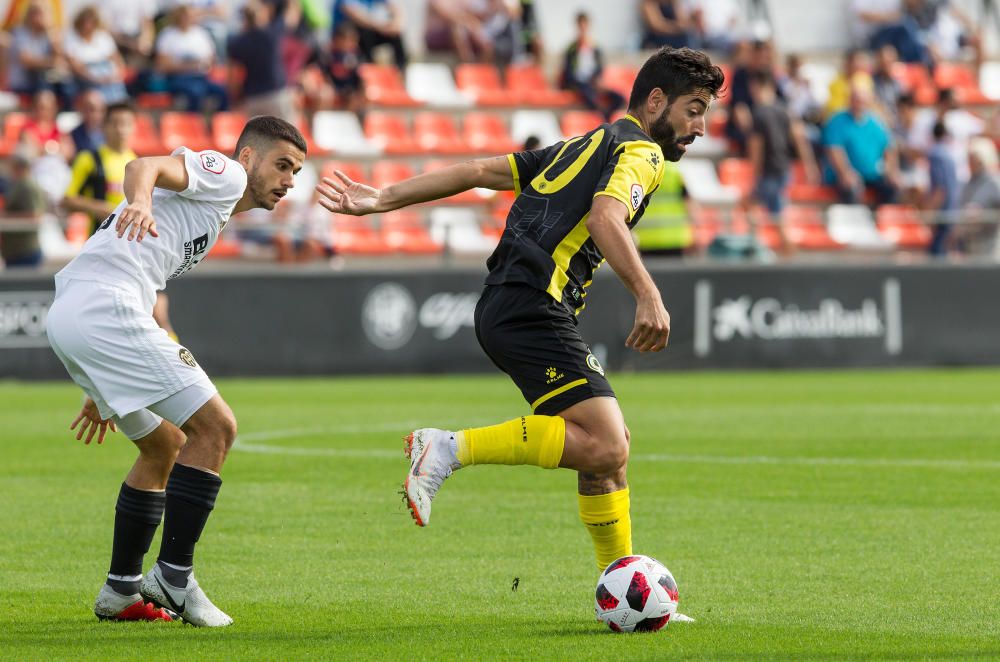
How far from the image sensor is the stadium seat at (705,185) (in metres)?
23.2

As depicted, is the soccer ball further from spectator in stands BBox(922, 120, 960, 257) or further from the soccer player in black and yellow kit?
spectator in stands BBox(922, 120, 960, 257)

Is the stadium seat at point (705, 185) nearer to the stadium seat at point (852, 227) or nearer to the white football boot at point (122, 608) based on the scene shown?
the stadium seat at point (852, 227)

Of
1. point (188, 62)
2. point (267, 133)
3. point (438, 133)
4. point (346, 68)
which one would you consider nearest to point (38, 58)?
point (188, 62)

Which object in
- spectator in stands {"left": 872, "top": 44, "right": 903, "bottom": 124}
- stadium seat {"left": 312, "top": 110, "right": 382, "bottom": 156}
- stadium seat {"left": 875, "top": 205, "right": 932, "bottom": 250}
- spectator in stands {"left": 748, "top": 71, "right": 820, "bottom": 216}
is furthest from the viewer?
spectator in stands {"left": 872, "top": 44, "right": 903, "bottom": 124}

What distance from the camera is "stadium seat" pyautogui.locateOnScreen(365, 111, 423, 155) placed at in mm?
22656

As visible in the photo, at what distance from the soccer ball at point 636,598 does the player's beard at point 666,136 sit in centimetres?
155

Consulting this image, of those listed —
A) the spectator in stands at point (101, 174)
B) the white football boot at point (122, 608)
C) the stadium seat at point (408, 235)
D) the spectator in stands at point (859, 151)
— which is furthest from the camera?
the spectator in stands at point (859, 151)

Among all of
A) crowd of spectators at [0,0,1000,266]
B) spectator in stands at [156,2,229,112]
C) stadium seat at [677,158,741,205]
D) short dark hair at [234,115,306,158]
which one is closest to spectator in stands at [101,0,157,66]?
crowd of spectators at [0,0,1000,266]

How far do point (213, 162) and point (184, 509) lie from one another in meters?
1.24

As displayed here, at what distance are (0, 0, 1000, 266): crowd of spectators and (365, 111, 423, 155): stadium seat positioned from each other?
54 centimetres

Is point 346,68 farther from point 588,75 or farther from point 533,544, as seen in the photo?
point 533,544

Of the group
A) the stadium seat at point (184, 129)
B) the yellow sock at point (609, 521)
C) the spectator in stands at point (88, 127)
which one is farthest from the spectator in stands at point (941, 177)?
the yellow sock at point (609, 521)

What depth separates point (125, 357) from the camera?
5.63 meters

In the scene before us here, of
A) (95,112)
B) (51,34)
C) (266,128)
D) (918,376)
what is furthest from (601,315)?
(266,128)
